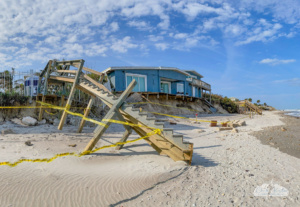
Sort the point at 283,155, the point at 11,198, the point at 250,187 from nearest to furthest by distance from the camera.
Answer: the point at 11,198, the point at 250,187, the point at 283,155

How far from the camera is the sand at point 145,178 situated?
14.6 ft

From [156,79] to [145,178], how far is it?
2184 cm

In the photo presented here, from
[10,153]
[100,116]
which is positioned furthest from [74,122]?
[10,153]

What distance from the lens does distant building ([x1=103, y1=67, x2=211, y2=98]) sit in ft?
77.6

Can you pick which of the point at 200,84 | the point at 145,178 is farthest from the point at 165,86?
the point at 145,178

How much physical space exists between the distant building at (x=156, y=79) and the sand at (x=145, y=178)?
1590cm

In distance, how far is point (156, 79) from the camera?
2667 centimetres

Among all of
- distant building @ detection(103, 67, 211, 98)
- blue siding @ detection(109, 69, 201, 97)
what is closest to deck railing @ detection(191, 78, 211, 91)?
distant building @ detection(103, 67, 211, 98)

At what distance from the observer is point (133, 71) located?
974 inches

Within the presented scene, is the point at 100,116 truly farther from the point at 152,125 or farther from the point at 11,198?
the point at 11,198

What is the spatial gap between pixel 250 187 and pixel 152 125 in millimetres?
3034

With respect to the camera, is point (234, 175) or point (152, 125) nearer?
point (234, 175)

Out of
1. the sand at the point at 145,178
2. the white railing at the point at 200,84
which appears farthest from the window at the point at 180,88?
the sand at the point at 145,178

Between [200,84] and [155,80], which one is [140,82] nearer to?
[155,80]
